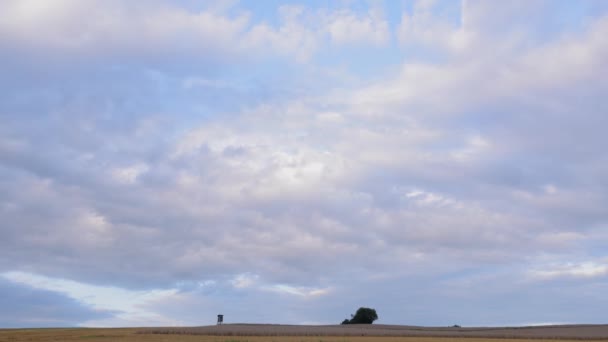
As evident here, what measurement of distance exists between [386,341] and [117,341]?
31075mm

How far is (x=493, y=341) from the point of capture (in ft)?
272

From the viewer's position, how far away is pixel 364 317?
156000 mm

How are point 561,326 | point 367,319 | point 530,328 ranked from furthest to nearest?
point 367,319, point 561,326, point 530,328

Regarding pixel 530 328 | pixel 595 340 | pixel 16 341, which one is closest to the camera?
pixel 16 341

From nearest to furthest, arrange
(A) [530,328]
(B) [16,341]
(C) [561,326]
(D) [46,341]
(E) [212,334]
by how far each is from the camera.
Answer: (D) [46,341] → (B) [16,341] → (E) [212,334] → (A) [530,328] → (C) [561,326]

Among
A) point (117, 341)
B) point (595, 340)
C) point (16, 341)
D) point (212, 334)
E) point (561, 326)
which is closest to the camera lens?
point (117, 341)

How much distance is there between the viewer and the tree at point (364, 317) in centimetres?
15562

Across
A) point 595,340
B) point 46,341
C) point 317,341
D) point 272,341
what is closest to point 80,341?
point 46,341

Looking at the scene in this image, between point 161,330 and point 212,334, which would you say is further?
point 161,330

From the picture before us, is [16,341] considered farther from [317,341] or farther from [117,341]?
[317,341]

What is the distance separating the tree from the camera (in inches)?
6127

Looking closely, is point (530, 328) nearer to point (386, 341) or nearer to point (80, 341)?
point (386, 341)

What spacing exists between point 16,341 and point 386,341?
4345 cm

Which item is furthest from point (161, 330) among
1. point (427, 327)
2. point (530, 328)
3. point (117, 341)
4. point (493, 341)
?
point (530, 328)
